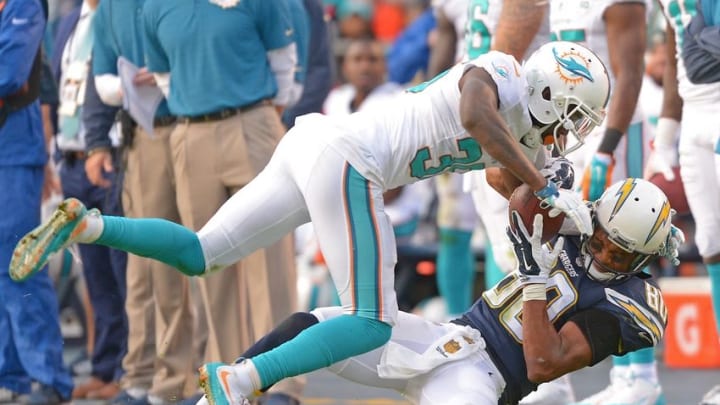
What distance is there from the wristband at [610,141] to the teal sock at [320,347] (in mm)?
1927

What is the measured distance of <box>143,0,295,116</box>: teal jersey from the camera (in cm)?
→ 707

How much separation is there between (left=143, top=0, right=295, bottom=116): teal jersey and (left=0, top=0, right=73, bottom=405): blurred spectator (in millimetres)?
585

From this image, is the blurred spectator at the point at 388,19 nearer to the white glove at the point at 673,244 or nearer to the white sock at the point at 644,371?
the white sock at the point at 644,371

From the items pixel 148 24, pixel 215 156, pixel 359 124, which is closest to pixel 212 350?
pixel 215 156

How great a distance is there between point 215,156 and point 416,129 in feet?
5.90

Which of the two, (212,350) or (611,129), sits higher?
(611,129)

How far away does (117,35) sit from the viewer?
7.56m

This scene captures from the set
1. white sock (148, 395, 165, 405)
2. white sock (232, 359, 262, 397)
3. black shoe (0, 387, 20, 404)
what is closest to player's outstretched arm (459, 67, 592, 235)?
white sock (232, 359, 262, 397)

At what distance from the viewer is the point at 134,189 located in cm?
758

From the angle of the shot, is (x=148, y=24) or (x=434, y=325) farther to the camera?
(x=148, y=24)

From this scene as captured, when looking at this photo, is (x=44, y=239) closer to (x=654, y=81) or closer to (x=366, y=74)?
(x=366, y=74)

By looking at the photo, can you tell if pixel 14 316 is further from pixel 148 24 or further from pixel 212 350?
pixel 148 24

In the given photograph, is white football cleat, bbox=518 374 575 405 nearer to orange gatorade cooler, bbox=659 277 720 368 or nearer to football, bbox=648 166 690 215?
football, bbox=648 166 690 215

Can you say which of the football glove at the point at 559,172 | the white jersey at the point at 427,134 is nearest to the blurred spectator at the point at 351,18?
the football glove at the point at 559,172
